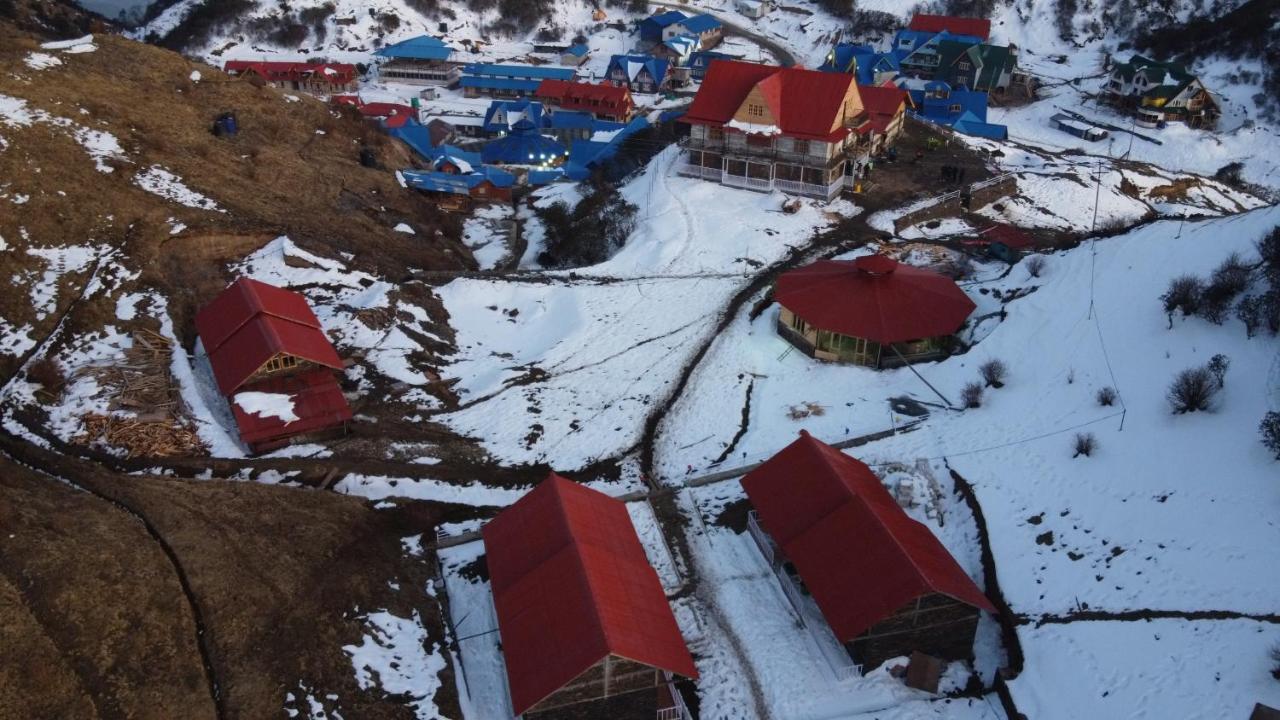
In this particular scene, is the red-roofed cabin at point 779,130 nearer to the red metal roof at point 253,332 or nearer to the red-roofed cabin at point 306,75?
the red metal roof at point 253,332

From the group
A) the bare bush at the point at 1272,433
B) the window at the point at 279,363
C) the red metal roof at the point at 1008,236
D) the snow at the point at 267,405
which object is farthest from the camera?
the red metal roof at the point at 1008,236

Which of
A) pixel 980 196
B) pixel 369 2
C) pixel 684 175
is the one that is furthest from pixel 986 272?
pixel 369 2

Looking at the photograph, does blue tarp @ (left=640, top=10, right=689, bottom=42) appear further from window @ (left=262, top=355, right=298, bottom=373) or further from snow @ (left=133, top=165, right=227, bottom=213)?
window @ (left=262, top=355, right=298, bottom=373)

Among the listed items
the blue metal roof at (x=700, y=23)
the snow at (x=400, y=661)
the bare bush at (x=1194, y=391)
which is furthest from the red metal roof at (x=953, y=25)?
the snow at (x=400, y=661)

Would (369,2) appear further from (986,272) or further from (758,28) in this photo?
(986,272)

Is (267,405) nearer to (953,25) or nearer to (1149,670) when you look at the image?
(1149,670)
